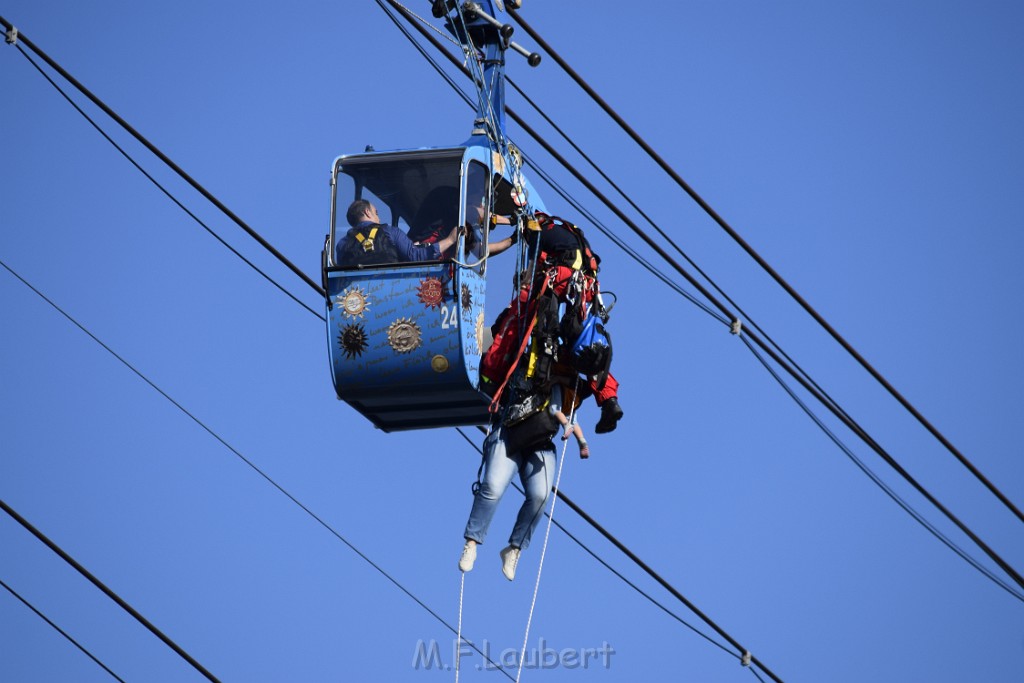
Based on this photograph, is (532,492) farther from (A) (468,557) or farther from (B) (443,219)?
(B) (443,219)

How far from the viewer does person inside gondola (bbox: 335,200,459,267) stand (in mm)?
15844

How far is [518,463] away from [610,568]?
2.70m

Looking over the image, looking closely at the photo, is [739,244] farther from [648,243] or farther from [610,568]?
[610,568]

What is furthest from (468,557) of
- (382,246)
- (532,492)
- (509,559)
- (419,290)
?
(382,246)

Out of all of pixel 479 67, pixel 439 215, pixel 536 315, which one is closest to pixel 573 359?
pixel 536 315

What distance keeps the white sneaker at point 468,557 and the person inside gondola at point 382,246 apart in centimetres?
195

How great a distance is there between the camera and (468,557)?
15359 millimetres

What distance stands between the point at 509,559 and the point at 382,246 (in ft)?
7.52

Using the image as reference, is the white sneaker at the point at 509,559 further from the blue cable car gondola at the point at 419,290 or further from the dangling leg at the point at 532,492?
the blue cable car gondola at the point at 419,290

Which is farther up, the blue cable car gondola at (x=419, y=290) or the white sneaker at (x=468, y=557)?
the blue cable car gondola at (x=419, y=290)

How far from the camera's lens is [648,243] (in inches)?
719

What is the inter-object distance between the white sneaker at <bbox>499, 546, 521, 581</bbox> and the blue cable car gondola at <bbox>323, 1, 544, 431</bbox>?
1.07 metres

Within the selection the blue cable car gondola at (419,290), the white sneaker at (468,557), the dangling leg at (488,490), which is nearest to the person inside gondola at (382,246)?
the blue cable car gondola at (419,290)

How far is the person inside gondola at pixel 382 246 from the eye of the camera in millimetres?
15844
